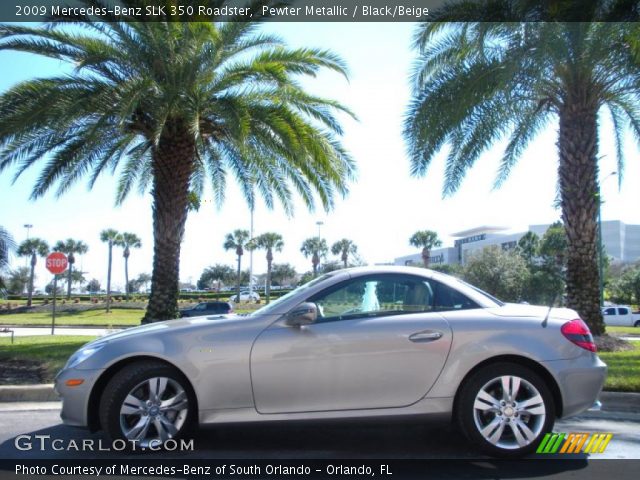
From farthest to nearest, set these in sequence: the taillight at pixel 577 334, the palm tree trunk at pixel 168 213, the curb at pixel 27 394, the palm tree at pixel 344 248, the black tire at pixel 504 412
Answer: the palm tree at pixel 344 248 → the palm tree trunk at pixel 168 213 → the curb at pixel 27 394 → the taillight at pixel 577 334 → the black tire at pixel 504 412

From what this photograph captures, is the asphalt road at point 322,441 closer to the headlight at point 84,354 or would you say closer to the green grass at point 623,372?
the headlight at point 84,354

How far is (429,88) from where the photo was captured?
11562mm

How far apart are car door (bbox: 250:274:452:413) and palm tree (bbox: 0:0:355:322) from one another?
23.0ft

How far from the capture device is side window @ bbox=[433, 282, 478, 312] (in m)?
4.98

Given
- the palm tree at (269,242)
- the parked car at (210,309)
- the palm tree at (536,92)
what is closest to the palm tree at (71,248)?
the palm tree at (269,242)

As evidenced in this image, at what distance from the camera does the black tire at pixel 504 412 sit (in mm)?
4590

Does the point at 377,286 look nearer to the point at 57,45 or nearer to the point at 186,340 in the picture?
the point at 186,340

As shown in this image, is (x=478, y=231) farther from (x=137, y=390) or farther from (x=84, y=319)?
(x=137, y=390)

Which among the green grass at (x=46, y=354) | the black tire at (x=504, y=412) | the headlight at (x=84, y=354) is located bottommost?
the green grass at (x=46, y=354)

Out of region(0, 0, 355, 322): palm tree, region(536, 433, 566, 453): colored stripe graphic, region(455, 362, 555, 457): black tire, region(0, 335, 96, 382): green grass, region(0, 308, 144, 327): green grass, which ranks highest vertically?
region(0, 0, 355, 322): palm tree

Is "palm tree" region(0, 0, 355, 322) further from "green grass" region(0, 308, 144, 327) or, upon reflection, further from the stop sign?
"green grass" region(0, 308, 144, 327)

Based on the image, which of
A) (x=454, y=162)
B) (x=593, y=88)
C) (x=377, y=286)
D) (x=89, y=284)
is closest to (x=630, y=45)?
(x=593, y=88)

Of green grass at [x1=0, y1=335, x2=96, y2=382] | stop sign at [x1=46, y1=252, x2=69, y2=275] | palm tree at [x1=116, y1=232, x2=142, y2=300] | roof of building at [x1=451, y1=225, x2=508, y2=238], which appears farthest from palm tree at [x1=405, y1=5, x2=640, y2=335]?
roof of building at [x1=451, y1=225, x2=508, y2=238]

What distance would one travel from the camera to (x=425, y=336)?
15.5 feet
